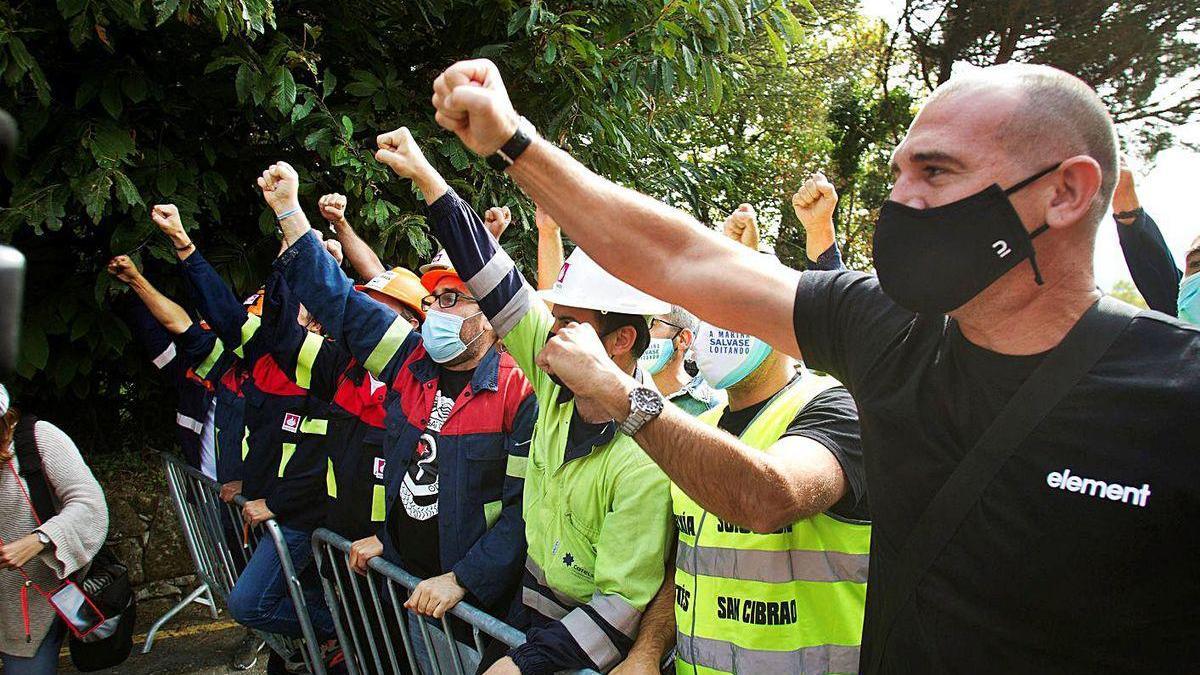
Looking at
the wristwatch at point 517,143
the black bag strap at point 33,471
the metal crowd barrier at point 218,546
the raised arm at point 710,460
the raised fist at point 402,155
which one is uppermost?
the raised fist at point 402,155

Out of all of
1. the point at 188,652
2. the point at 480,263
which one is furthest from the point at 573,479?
the point at 188,652

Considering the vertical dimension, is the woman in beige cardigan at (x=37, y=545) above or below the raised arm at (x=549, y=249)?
below

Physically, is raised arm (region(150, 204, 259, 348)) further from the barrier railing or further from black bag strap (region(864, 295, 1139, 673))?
black bag strap (region(864, 295, 1139, 673))

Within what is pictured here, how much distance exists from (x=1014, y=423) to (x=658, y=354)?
2624 millimetres

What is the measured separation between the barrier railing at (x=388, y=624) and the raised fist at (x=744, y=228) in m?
1.46

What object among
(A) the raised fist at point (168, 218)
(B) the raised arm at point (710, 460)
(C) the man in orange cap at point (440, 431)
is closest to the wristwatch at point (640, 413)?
(B) the raised arm at point (710, 460)

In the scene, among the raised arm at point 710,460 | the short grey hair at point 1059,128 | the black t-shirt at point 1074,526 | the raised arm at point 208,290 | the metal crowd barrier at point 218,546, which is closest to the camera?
the black t-shirt at point 1074,526

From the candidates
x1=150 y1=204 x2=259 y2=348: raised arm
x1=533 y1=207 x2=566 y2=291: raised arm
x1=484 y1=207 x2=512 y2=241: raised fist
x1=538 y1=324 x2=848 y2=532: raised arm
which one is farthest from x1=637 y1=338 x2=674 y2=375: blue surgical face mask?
x1=150 y1=204 x2=259 y2=348: raised arm

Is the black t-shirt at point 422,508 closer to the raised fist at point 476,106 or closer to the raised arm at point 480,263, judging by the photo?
the raised arm at point 480,263

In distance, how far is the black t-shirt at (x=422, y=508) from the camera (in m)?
3.55

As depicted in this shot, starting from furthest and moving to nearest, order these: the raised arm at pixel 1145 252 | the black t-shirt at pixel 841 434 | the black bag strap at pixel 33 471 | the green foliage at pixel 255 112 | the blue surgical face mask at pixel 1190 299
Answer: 1. the green foliage at pixel 255 112
2. the black bag strap at pixel 33 471
3. the blue surgical face mask at pixel 1190 299
4. the raised arm at pixel 1145 252
5. the black t-shirt at pixel 841 434

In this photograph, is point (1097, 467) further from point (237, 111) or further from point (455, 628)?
point (237, 111)

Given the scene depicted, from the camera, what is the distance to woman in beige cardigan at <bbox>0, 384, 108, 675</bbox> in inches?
158

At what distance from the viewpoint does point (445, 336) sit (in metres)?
3.73
